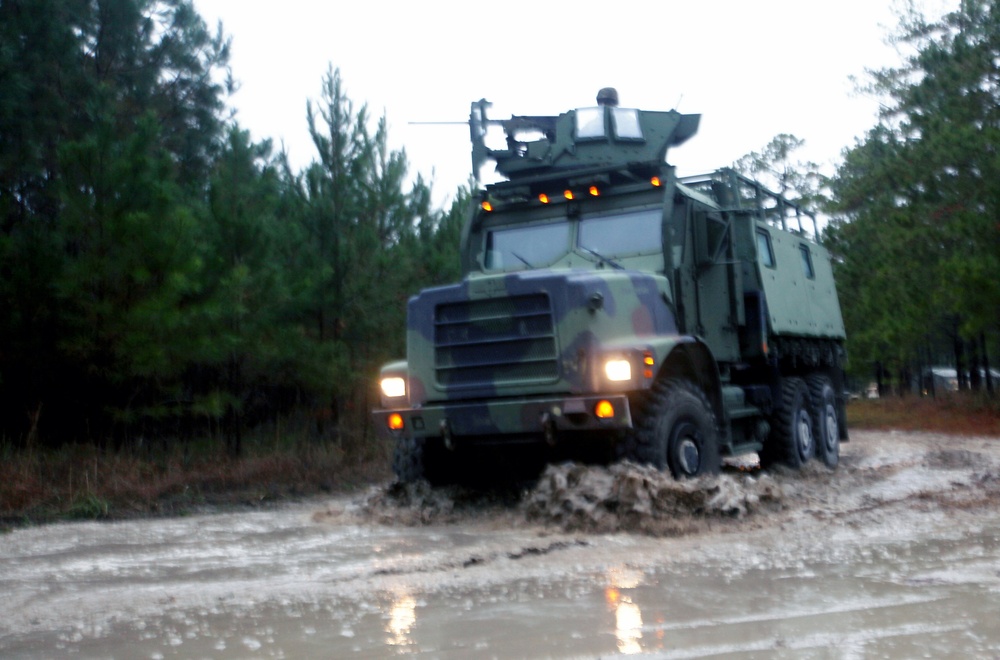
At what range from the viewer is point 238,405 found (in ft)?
40.2

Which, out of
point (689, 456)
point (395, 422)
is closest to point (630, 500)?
point (689, 456)

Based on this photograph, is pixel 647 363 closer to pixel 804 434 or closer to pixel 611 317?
pixel 611 317

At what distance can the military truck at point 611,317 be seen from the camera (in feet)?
29.1

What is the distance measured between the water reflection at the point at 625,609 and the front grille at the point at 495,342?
2.65m

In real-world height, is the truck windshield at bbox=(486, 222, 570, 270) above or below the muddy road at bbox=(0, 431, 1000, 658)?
above

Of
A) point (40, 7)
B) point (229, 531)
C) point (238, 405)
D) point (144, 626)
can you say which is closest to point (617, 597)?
point (144, 626)

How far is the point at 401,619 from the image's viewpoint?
5.39 meters

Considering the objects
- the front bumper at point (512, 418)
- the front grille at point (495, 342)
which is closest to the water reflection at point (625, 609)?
the front bumper at point (512, 418)

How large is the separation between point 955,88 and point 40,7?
18.1 m

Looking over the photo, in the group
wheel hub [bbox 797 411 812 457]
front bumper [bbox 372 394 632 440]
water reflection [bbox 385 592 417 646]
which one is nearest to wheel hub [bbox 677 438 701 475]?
front bumper [bbox 372 394 632 440]

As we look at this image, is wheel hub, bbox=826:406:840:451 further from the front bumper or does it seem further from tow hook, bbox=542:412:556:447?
tow hook, bbox=542:412:556:447

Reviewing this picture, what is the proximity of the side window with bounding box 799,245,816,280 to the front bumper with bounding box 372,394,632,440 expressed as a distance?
20.1 ft

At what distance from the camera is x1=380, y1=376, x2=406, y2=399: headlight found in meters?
9.64

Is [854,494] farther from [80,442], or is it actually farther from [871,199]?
[871,199]
